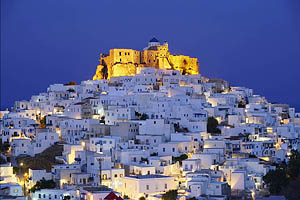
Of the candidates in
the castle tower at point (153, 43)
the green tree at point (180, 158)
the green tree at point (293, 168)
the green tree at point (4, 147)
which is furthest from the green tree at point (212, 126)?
the castle tower at point (153, 43)

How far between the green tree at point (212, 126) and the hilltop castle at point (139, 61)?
49.5 feet

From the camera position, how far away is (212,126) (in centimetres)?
4344

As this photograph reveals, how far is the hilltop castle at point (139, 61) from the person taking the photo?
191 ft

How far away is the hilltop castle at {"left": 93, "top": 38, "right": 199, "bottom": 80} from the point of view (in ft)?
191

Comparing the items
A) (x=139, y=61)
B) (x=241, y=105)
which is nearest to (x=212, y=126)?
(x=241, y=105)

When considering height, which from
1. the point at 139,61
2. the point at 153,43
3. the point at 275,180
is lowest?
the point at 275,180

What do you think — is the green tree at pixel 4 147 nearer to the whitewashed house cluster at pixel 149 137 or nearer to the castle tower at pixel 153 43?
the whitewashed house cluster at pixel 149 137

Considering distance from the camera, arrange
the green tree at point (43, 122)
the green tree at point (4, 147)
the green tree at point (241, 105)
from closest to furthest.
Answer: the green tree at point (4, 147)
the green tree at point (43, 122)
the green tree at point (241, 105)

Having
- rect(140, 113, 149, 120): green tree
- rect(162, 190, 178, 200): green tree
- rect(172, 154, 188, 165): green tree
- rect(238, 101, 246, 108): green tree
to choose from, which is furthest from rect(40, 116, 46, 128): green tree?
rect(162, 190, 178, 200): green tree

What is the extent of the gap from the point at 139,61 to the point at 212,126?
56.8 ft

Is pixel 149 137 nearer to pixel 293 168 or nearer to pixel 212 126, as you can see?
pixel 212 126

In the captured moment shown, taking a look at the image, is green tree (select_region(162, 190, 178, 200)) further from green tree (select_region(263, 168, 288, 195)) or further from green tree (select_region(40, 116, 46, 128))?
green tree (select_region(40, 116, 46, 128))

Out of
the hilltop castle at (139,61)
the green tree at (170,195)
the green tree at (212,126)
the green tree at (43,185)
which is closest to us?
the green tree at (170,195)

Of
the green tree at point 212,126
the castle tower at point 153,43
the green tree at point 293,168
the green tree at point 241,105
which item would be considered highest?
the castle tower at point 153,43
